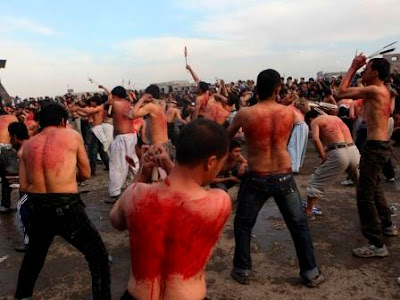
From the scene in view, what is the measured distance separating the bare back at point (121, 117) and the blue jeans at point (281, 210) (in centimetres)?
377

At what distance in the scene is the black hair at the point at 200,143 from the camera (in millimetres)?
1748

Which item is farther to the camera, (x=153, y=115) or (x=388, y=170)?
(x=388, y=170)

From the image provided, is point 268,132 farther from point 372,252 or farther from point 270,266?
point 372,252

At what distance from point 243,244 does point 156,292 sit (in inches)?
86.7

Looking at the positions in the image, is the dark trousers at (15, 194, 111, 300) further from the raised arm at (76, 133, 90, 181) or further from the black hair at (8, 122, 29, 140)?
the black hair at (8, 122, 29, 140)

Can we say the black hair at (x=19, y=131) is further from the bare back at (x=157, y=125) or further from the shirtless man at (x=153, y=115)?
the bare back at (x=157, y=125)

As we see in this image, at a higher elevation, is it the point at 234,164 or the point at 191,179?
the point at 191,179

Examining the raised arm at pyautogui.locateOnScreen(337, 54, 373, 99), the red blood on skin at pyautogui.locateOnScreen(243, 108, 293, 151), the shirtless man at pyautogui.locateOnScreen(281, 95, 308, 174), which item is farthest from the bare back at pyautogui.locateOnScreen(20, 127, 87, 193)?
the shirtless man at pyautogui.locateOnScreen(281, 95, 308, 174)

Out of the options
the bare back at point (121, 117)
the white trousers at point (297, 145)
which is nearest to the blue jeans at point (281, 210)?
the bare back at point (121, 117)

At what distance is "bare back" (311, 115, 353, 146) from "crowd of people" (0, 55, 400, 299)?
0.05ft

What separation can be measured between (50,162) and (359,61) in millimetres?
3090

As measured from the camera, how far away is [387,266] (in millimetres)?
4191

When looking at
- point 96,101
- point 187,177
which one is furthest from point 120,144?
point 187,177

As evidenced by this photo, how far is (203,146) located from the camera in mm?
1746
